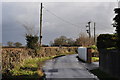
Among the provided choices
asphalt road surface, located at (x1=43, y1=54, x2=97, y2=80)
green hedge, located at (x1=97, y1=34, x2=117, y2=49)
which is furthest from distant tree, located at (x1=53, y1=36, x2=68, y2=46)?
green hedge, located at (x1=97, y1=34, x2=117, y2=49)

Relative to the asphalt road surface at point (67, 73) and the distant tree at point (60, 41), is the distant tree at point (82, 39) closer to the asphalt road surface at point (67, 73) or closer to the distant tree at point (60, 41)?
the distant tree at point (60, 41)

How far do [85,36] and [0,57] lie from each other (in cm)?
6774

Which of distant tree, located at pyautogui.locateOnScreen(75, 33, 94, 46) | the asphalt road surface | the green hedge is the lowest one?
the asphalt road surface

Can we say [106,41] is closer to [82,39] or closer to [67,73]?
[67,73]

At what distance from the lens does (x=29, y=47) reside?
111 ft

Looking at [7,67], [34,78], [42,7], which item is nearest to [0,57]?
[7,67]

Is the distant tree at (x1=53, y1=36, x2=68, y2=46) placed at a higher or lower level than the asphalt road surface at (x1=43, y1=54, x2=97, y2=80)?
higher

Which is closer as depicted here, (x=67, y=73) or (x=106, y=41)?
(x=67, y=73)

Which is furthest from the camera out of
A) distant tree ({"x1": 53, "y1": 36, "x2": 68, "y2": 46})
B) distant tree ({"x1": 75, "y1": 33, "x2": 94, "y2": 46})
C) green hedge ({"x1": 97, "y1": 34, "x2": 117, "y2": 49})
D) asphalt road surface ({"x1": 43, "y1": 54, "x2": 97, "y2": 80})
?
distant tree ({"x1": 53, "y1": 36, "x2": 68, "y2": 46})

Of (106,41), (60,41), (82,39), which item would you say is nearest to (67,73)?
(106,41)

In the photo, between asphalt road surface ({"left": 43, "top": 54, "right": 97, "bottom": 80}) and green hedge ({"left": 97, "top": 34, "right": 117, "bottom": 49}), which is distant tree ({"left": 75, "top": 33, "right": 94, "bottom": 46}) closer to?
green hedge ({"left": 97, "top": 34, "right": 117, "bottom": 49})

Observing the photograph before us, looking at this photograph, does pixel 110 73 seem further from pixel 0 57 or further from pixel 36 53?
pixel 36 53

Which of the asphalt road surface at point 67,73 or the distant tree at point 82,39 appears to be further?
the distant tree at point 82,39

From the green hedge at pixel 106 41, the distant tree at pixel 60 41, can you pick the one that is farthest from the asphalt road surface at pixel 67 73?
the distant tree at pixel 60 41
